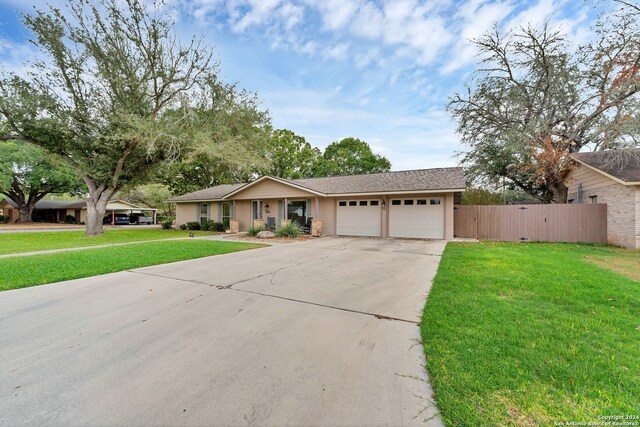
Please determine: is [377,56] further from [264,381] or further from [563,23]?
[264,381]

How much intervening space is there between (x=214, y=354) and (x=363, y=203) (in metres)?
12.2

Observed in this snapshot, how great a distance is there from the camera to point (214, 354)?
2.65 m

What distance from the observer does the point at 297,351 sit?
2.71m

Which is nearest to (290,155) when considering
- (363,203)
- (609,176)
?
(363,203)

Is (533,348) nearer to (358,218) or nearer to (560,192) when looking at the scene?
(358,218)

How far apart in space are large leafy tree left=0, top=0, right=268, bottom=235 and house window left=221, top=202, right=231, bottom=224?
4.84 metres

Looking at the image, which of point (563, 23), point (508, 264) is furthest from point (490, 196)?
point (508, 264)

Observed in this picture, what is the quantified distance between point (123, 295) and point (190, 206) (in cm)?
1794

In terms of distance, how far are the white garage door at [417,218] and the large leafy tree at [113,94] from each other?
8703mm

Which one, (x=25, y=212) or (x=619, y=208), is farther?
(x=25, y=212)

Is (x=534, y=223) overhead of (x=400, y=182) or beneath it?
beneath

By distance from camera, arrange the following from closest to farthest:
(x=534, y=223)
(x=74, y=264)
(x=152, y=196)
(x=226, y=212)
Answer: (x=74, y=264), (x=534, y=223), (x=226, y=212), (x=152, y=196)

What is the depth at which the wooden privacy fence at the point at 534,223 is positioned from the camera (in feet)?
36.3

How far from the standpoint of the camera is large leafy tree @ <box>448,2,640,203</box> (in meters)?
12.6
